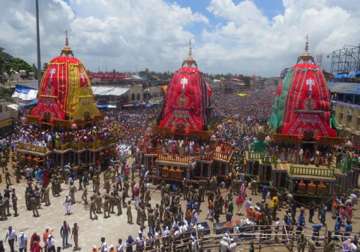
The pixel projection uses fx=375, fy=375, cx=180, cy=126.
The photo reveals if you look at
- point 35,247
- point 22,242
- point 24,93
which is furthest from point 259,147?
point 24,93

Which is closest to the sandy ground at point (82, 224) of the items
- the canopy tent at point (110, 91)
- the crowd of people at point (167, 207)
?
the crowd of people at point (167, 207)

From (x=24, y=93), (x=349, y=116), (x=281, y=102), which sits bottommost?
(x=349, y=116)

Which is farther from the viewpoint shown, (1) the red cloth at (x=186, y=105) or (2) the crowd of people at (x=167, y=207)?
(1) the red cloth at (x=186, y=105)

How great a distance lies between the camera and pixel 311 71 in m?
21.4

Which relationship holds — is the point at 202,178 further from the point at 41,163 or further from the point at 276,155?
the point at 41,163

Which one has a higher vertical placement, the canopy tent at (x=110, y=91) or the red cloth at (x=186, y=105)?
the canopy tent at (x=110, y=91)

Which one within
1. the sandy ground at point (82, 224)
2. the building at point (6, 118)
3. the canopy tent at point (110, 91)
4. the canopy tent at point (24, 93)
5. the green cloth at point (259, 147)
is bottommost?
the sandy ground at point (82, 224)

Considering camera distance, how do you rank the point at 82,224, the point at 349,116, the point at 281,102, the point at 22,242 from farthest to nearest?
the point at 349,116 < the point at 281,102 < the point at 82,224 < the point at 22,242

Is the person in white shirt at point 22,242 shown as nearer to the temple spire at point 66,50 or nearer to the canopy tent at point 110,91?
the temple spire at point 66,50

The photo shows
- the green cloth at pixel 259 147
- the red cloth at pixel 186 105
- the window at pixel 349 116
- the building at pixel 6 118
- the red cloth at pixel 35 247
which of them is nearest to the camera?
the red cloth at pixel 35 247

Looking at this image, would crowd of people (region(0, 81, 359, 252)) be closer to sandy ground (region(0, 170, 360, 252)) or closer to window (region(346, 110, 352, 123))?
sandy ground (region(0, 170, 360, 252))

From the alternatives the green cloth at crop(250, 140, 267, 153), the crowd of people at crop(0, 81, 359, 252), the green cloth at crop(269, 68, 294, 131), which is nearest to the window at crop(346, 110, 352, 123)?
the crowd of people at crop(0, 81, 359, 252)

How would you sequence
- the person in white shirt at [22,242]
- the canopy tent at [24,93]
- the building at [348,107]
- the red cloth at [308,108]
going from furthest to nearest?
the canopy tent at [24,93], the building at [348,107], the red cloth at [308,108], the person in white shirt at [22,242]

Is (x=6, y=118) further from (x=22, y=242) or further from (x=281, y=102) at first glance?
(x=281, y=102)
